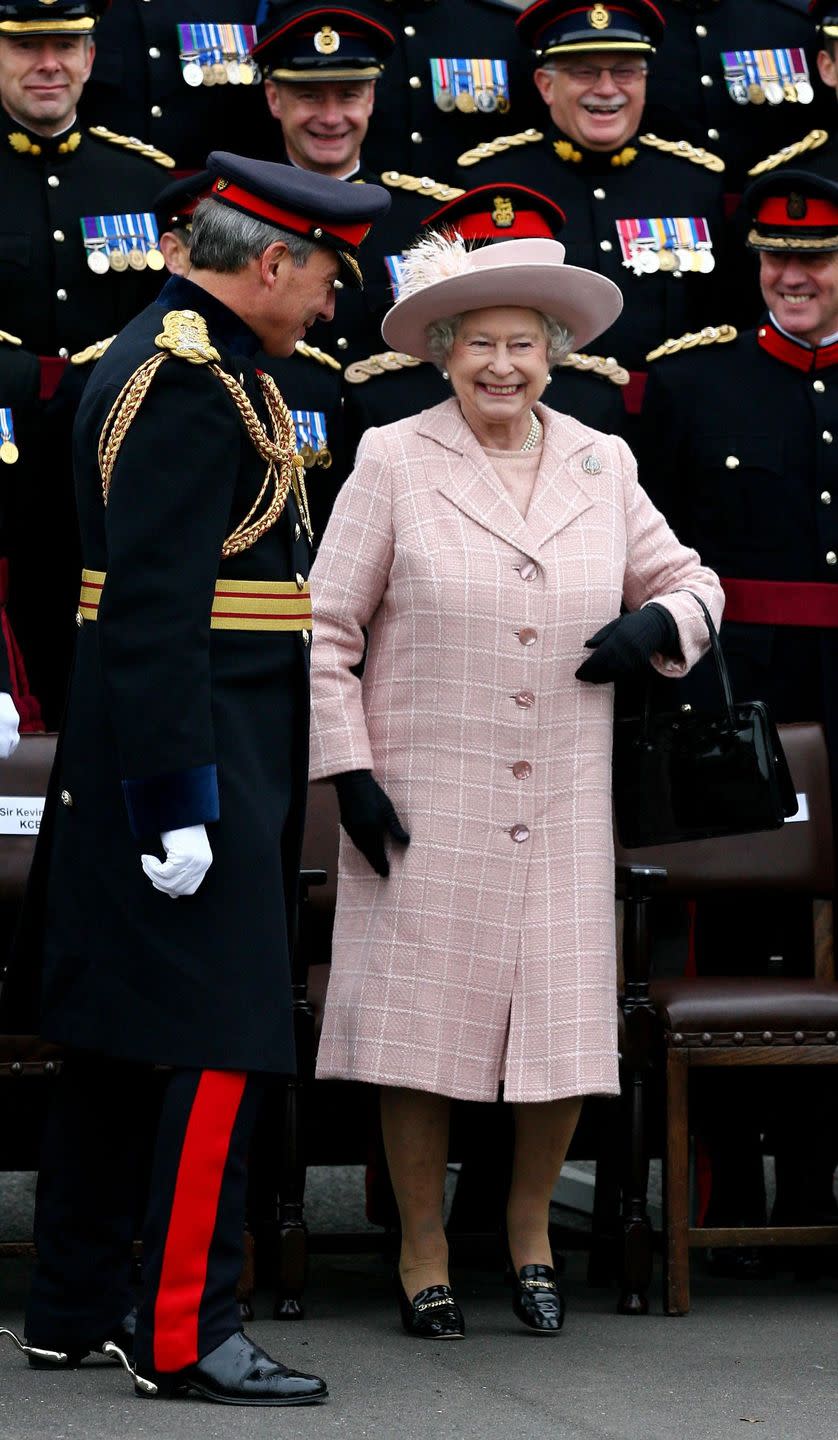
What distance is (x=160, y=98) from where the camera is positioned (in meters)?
6.16

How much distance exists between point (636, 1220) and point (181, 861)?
132 centimetres

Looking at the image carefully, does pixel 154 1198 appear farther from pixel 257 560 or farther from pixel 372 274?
pixel 372 274

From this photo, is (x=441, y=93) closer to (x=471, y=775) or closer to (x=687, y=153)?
(x=687, y=153)

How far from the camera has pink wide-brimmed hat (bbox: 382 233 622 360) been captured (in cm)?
412

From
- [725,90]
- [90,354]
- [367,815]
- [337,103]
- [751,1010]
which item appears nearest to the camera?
[367,815]

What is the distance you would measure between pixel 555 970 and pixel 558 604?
0.58m

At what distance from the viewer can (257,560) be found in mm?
3580

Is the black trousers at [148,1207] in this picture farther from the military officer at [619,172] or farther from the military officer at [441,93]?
the military officer at [441,93]

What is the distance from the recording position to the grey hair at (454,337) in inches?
166

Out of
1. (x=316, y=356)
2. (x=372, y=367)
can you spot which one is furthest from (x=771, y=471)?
(x=316, y=356)

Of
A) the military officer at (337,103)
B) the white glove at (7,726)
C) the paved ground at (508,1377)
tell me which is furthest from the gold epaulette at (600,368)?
the white glove at (7,726)

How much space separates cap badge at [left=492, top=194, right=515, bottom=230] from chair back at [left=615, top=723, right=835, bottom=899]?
3.78 feet

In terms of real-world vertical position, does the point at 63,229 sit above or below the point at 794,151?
below

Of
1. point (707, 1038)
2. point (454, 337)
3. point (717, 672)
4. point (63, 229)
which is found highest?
point (63, 229)
